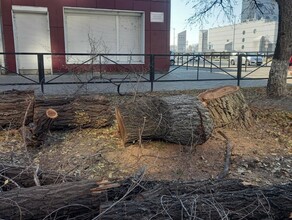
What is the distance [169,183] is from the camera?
2236mm

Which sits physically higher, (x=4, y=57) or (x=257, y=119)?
(x=4, y=57)

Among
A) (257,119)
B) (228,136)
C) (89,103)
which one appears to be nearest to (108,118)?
(89,103)

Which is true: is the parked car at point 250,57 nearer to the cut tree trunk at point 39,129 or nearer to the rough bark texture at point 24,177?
the cut tree trunk at point 39,129

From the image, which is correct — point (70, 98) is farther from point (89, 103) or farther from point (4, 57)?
point (4, 57)

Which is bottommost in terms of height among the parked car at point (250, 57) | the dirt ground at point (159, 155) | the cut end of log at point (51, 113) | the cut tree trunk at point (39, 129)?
the dirt ground at point (159, 155)

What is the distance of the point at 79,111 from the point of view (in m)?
4.66

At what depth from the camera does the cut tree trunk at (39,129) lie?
13.4 ft

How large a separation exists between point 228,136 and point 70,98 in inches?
102

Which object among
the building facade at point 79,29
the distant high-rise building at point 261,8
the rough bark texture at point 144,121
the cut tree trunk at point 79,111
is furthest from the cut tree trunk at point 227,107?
the building facade at point 79,29

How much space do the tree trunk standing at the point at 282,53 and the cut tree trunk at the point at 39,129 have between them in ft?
17.9

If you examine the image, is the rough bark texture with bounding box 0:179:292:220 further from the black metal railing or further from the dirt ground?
the black metal railing

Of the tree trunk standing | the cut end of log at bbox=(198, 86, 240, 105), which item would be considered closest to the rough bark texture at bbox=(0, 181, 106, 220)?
the cut end of log at bbox=(198, 86, 240, 105)

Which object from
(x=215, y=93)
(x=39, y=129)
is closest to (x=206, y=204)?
(x=39, y=129)

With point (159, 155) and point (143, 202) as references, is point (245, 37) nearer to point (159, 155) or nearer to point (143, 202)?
point (159, 155)
